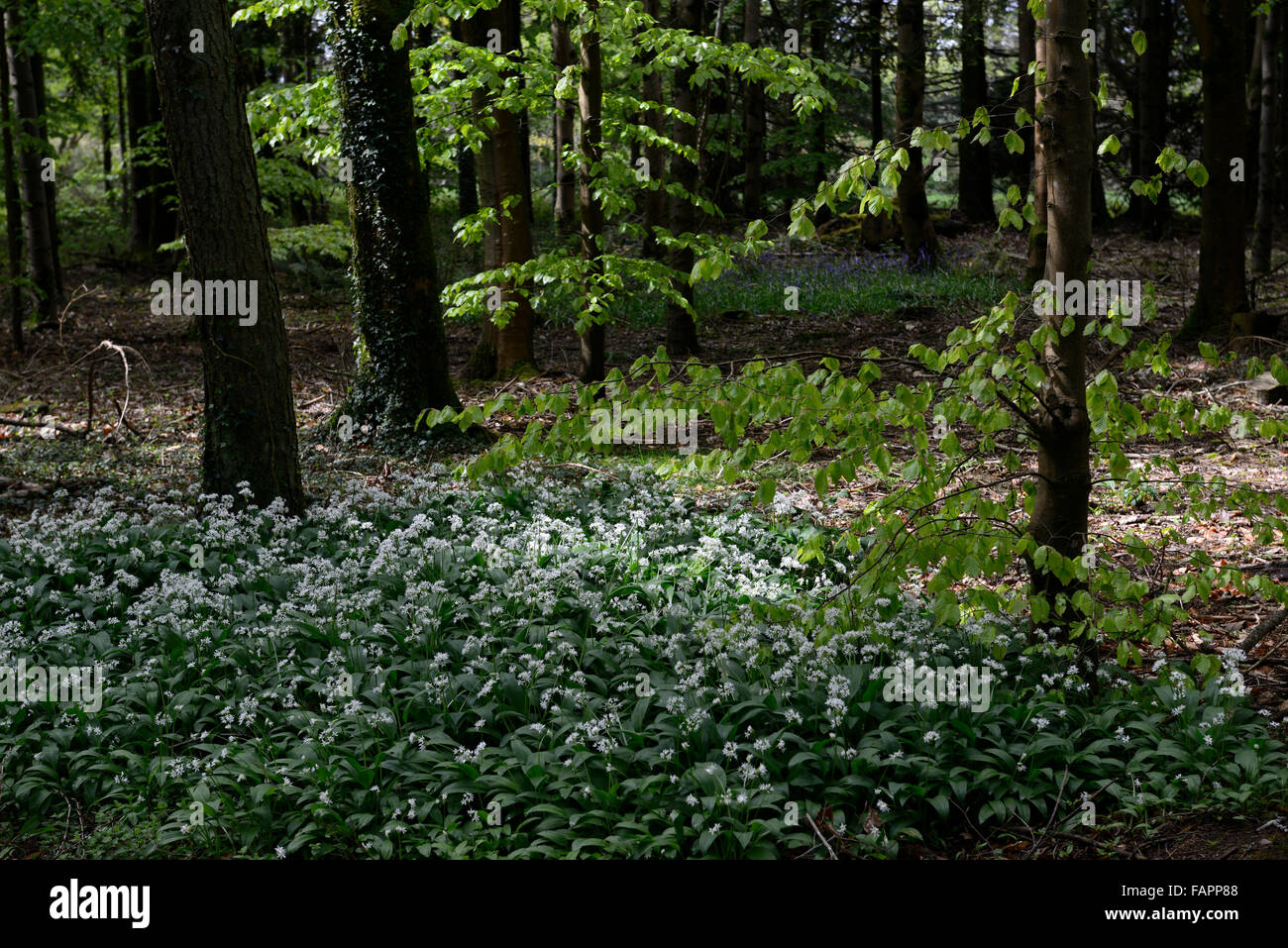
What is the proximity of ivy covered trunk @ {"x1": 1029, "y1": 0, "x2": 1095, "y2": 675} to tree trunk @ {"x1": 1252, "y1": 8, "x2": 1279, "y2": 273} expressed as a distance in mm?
12345

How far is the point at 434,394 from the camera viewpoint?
966cm

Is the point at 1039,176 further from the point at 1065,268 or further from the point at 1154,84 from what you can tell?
the point at 1154,84

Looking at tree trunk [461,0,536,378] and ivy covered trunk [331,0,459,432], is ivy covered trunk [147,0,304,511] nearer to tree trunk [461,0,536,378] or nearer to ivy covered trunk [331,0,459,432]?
ivy covered trunk [331,0,459,432]

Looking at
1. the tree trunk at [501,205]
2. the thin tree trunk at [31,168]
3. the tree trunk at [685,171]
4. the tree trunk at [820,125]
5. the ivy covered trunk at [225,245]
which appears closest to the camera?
the ivy covered trunk at [225,245]

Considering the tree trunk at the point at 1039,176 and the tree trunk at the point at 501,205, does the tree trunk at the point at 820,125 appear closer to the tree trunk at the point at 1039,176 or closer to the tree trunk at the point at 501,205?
the tree trunk at the point at 501,205

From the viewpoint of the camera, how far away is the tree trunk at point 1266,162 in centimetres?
1525

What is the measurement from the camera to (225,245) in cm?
745

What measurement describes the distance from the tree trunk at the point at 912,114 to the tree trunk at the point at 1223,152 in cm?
492

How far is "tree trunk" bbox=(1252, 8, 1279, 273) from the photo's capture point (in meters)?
15.2

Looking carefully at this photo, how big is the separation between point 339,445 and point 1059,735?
24.4 feet

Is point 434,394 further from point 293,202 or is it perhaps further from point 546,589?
point 293,202

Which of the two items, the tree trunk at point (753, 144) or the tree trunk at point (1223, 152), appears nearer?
the tree trunk at point (1223, 152)

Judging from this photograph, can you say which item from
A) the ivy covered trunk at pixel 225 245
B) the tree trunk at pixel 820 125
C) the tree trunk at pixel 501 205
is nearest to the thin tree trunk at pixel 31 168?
the tree trunk at pixel 501 205
